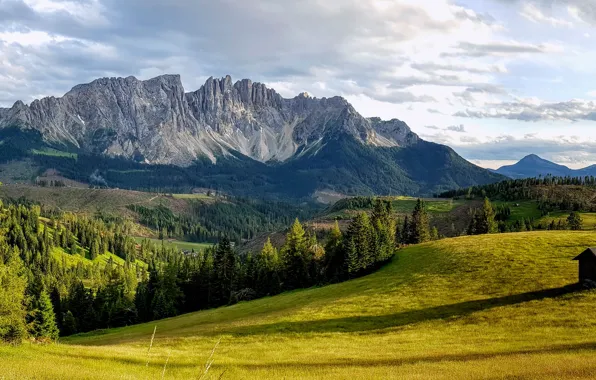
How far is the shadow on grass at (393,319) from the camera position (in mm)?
53750

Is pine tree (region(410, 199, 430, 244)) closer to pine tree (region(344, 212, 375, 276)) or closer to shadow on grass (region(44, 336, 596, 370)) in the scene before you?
pine tree (region(344, 212, 375, 276))

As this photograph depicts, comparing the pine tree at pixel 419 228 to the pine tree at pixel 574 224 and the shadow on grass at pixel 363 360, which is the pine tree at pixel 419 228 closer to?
the pine tree at pixel 574 224

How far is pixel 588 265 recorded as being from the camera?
5728 cm

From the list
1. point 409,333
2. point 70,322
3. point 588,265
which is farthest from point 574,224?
point 70,322

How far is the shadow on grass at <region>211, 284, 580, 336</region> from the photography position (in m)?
53.8

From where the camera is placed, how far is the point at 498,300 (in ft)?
188

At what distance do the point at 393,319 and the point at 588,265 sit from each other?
2584 cm

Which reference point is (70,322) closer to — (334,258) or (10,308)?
(10,308)

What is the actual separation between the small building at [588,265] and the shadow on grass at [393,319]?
166cm

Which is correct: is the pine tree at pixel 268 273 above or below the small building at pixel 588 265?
below

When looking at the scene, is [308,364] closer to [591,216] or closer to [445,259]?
[445,259]

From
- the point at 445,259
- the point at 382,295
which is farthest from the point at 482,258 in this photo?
the point at 382,295

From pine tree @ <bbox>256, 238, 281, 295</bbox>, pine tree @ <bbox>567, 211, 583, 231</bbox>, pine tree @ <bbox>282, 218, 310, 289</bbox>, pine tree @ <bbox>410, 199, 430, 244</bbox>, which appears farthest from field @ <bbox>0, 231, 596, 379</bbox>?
pine tree @ <bbox>567, 211, 583, 231</bbox>

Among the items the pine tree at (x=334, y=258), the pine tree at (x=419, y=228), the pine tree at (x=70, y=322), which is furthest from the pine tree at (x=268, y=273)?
the pine tree at (x=70, y=322)
